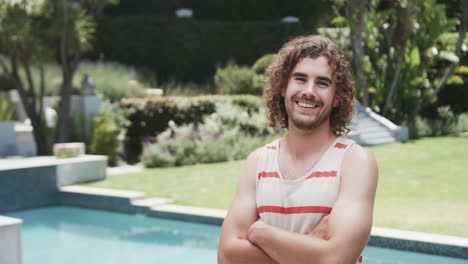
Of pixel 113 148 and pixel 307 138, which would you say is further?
pixel 113 148

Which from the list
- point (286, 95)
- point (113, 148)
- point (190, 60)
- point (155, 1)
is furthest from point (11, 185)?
point (155, 1)

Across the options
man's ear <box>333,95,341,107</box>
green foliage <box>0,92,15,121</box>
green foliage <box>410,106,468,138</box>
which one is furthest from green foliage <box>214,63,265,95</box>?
man's ear <box>333,95,341,107</box>

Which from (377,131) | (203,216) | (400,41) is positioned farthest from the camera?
(400,41)

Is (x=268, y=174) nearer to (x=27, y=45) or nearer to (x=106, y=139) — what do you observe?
(x=106, y=139)

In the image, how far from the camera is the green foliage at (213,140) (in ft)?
44.5

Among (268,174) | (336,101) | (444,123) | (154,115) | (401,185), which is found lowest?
(401,185)

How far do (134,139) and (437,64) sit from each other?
30.1 feet

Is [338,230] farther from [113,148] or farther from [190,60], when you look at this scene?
[190,60]

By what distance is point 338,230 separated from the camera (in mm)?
2049

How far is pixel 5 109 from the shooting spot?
612 inches

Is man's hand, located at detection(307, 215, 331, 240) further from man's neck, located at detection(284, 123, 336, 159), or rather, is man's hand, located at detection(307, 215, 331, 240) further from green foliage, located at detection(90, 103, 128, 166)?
green foliage, located at detection(90, 103, 128, 166)

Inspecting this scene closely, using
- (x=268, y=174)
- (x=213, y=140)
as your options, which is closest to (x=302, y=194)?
(x=268, y=174)

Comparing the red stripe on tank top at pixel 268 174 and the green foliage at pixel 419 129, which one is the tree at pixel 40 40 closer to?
the green foliage at pixel 419 129

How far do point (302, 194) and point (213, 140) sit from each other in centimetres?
1210
